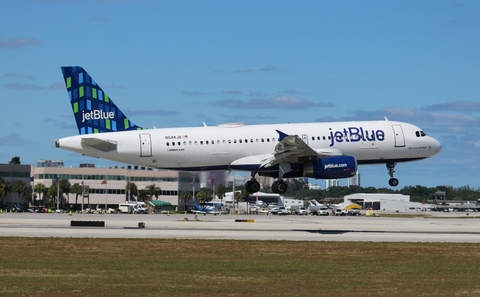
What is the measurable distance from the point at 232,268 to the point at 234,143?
29.1 m

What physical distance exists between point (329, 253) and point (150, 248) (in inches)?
381

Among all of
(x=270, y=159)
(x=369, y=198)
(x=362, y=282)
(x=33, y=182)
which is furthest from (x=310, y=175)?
(x=369, y=198)

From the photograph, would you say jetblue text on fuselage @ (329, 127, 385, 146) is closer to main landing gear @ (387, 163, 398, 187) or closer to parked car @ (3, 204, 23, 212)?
main landing gear @ (387, 163, 398, 187)

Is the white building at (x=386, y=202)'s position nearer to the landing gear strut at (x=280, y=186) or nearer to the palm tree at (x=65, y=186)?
the palm tree at (x=65, y=186)

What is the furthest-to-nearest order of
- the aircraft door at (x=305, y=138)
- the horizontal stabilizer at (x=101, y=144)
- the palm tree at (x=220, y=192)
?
1. the palm tree at (x=220, y=192)
2. the aircraft door at (x=305, y=138)
3. the horizontal stabilizer at (x=101, y=144)

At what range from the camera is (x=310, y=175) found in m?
63.5

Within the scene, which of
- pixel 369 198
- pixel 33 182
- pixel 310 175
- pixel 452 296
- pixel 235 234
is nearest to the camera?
pixel 452 296

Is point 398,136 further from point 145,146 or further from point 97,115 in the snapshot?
point 97,115

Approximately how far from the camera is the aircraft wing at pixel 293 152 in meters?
60.5

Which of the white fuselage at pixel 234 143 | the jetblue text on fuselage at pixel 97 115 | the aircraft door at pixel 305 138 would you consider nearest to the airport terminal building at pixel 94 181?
the jetblue text on fuselage at pixel 97 115

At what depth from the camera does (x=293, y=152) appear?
62.2m

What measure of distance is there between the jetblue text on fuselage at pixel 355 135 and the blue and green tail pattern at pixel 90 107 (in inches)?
634

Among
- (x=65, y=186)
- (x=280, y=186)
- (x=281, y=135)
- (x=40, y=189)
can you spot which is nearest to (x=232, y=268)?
(x=281, y=135)

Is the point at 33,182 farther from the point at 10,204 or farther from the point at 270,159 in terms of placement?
the point at 270,159
